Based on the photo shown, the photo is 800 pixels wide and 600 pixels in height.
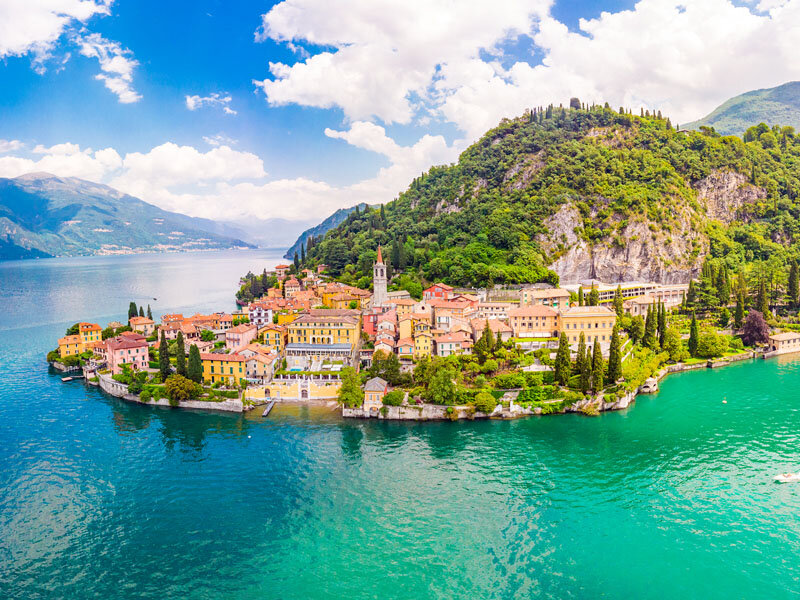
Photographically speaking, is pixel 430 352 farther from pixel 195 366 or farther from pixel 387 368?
pixel 195 366

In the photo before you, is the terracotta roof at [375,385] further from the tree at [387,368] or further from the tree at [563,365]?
the tree at [563,365]

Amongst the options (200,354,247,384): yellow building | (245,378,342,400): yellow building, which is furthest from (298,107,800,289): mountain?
(200,354,247,384): yellow building

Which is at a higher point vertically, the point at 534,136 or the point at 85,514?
the point at 534,136

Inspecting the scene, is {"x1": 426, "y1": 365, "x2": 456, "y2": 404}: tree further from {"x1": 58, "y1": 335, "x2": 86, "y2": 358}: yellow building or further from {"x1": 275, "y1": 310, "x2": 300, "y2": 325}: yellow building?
{"x1": 58, "y1": 335, "x2": 86, "y2": 358}: yellow building

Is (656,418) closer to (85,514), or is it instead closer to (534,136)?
(85,514)

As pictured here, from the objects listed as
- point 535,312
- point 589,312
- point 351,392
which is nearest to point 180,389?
point 351,392

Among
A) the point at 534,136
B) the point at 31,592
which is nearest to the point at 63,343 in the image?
the point at 31,592

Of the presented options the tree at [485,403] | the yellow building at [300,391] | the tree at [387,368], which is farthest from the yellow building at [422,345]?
the tree at [485,403]
